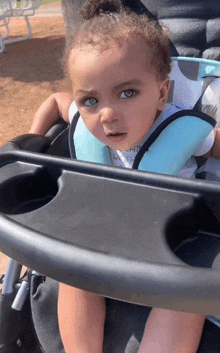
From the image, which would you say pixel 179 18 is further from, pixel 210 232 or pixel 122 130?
pixel 210 232

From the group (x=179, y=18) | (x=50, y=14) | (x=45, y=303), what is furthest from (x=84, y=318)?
(x=50, y=14)

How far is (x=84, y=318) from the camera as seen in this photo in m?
0.78

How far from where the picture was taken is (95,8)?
90cm

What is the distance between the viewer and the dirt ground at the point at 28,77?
304 cm

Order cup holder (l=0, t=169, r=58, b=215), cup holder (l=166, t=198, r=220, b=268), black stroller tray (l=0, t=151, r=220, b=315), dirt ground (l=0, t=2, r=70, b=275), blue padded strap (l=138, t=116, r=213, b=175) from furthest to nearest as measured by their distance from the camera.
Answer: dirt ground (l=0, t=2, r=70, b=275), blue padded strap (l=138, t=116, r=213, b=175), cup holder (l=0, t=169, r=58, b=215), cup holder (l=166, t=198, r=220, b=268), black stroller tray (l=0, t=151, r=220, b=315)

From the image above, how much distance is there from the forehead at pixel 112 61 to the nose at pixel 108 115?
6cm

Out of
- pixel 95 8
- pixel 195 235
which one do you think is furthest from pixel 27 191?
pixel 95 8

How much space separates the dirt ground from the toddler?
79.2 inches

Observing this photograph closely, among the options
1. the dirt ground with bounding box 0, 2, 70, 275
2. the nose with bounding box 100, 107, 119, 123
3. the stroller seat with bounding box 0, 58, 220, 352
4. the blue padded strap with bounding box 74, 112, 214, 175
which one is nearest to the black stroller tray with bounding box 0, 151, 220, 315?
the stroller seat with bounding box 0, 58, 220, 352

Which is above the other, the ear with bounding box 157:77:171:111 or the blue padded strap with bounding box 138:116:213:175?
the ear with bounding box 157:77:171:111

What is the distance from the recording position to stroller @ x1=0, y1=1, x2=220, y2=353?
1.49 feet

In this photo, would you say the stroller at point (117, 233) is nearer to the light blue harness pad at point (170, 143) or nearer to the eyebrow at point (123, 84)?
the light blue harness pad at point (170, 143)

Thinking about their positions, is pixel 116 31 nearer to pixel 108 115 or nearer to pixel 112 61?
pixel 112 61

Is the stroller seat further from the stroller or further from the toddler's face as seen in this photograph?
the toddler's face
